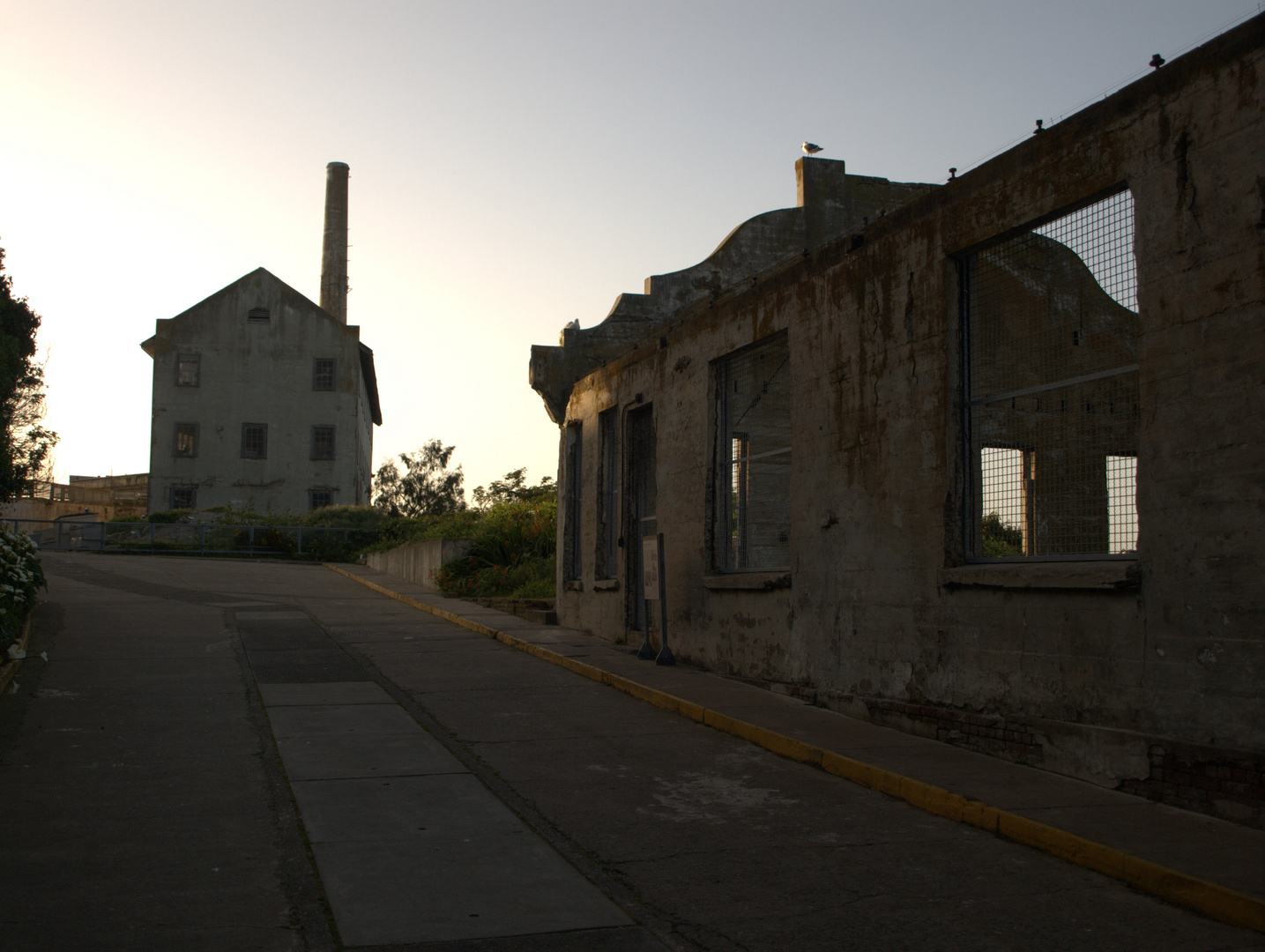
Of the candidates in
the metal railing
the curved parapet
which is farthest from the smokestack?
the curved parapet

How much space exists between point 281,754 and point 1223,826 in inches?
235

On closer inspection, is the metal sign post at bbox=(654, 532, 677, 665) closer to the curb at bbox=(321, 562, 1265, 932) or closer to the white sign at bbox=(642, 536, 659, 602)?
the white sign at bbox=(642, 536, 659, 602)

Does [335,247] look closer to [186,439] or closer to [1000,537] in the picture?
[186,439]

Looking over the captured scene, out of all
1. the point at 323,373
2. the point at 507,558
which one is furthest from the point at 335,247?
the point at 507,558

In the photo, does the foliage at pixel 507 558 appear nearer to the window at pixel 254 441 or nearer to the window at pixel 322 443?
the window at pixel 322 443

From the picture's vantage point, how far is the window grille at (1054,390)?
6.84 m

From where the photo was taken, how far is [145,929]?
4.26 meters

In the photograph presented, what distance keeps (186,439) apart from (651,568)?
3526 cm

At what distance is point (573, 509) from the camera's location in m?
16.9

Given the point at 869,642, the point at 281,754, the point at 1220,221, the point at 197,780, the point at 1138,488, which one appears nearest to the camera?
the point at 1220,221

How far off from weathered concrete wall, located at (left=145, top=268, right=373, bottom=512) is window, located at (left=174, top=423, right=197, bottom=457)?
0.18 meters

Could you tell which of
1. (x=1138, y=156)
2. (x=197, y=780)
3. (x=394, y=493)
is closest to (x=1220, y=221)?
(x=1138, y=156)

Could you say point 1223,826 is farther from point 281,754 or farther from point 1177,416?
point 281,754

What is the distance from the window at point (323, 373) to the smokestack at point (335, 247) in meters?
4.01
